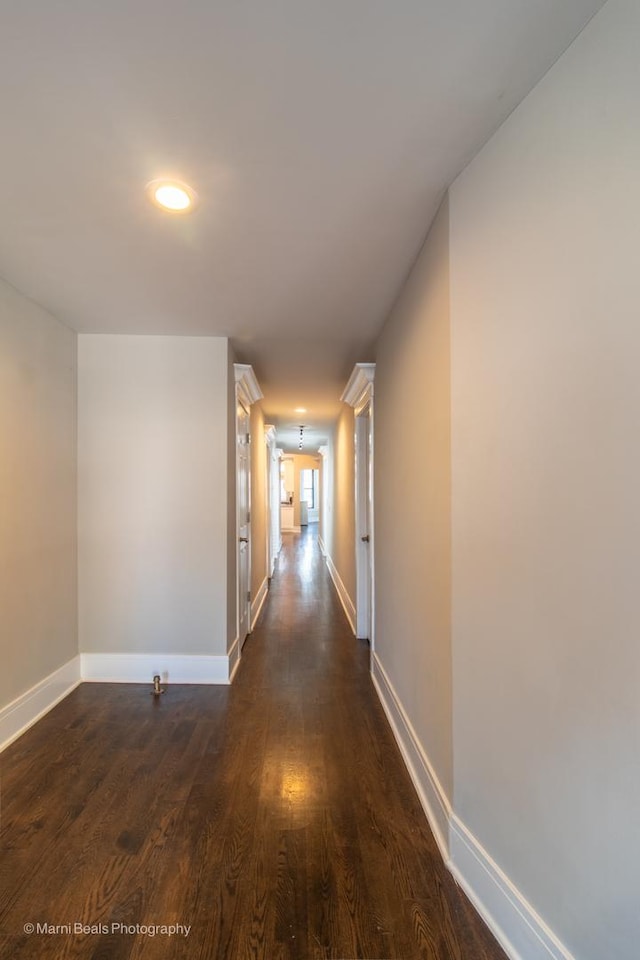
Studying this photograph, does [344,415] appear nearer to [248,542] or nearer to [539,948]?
[248,542]

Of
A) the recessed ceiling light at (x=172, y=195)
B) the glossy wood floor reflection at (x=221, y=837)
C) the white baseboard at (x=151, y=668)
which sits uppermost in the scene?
the recessed ceiling light at (x=172, y=195)

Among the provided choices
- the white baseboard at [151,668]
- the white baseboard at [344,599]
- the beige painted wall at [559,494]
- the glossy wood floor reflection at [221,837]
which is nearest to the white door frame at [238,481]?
the white baseboard at [151,668]

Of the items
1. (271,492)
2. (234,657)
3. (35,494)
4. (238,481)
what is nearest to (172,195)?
(35,494)

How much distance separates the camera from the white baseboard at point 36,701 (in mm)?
2221

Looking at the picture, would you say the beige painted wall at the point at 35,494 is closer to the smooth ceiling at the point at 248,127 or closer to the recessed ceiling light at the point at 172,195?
the smooth ceiling at the point at 248,127

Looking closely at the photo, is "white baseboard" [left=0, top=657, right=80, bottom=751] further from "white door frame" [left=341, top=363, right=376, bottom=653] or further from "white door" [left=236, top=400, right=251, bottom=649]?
"white door frame" [left=341, top=363, right=376, bottom=653]

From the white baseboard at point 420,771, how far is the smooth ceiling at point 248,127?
2.23 m

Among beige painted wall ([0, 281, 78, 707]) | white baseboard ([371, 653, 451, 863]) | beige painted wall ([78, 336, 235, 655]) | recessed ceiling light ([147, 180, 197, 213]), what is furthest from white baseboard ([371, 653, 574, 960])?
recessed ceiling light ([147, 180, 197, 213])

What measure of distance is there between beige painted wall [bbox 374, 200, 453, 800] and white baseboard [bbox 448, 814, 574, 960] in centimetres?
16

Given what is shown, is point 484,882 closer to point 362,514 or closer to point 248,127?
point 248,127

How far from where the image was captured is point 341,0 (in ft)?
3.00

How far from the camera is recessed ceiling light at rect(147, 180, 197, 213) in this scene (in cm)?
147

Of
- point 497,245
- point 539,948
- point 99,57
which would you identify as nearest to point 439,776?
point 539,948

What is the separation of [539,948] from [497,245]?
1.96m
